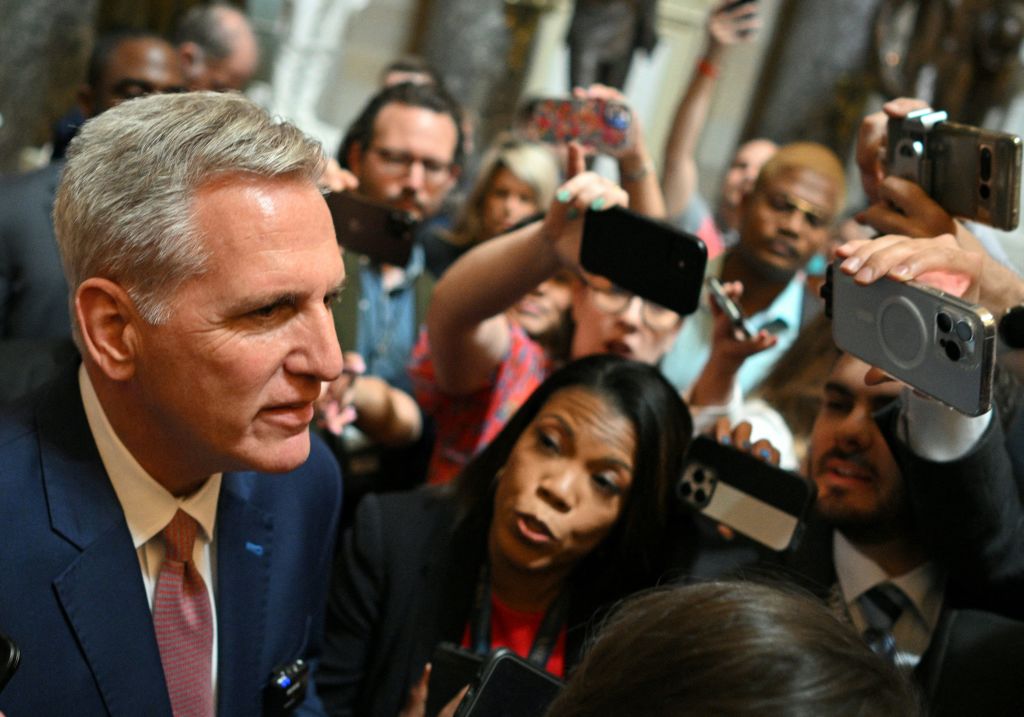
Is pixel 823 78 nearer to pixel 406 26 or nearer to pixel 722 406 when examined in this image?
pixel 406 26

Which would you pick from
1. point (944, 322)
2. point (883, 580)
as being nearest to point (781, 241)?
point (883, 580)

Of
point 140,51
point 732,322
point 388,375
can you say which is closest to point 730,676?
point 732,322

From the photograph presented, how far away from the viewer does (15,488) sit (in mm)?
1303

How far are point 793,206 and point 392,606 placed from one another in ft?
5.82

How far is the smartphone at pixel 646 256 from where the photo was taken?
1.64 m

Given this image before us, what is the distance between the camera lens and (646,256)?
1.70 meters

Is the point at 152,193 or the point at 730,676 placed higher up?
the point at 152,193

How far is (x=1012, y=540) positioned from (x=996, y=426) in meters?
0.19

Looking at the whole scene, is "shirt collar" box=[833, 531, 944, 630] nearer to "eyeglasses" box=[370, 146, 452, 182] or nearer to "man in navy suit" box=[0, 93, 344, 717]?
"man in navy suit" box=[0, 93, 344, 717]

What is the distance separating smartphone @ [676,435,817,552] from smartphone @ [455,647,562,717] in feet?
1.31

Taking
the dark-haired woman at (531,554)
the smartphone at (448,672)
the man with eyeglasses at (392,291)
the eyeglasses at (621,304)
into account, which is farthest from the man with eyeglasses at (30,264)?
the smartphone at (448,672)

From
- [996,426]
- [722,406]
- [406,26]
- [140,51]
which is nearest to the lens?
[996,426]

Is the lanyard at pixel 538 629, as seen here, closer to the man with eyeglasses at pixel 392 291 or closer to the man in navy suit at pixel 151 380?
the man in navy suit at pixel 151 380

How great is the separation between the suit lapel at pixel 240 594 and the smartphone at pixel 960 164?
0.99 meters
